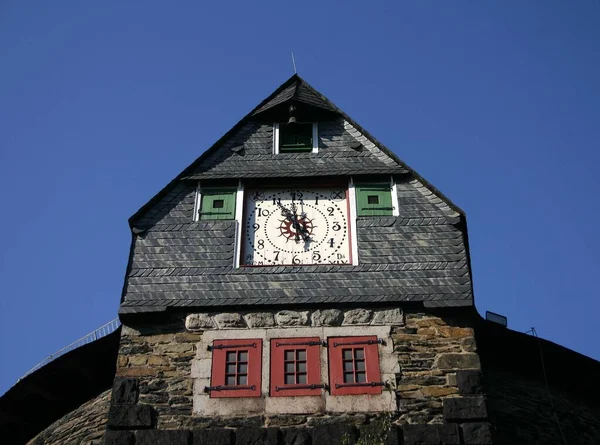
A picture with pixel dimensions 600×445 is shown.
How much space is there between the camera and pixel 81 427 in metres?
15.3

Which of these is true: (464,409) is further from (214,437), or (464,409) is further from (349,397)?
(214,437)

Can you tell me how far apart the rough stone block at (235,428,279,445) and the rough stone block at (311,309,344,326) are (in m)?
1.84

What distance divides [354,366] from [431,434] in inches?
58.1

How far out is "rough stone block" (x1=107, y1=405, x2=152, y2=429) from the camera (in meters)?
13.1

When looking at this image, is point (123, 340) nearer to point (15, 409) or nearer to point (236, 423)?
point (236, 423)

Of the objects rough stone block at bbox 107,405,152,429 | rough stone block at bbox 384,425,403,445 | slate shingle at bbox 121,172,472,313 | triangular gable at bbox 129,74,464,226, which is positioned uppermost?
triangular gable at bbox 129,74,464,226

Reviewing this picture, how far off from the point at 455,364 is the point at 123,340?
486 cm

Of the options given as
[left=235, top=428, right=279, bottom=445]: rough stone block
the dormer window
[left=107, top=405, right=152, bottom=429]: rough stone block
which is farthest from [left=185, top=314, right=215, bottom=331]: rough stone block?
the dormer window

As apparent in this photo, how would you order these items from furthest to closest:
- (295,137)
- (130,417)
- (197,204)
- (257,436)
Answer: (295,137) → (197,204) → (130,417) → (257,436)

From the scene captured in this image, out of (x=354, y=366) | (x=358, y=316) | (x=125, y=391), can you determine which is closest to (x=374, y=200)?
(x=358, y=316)

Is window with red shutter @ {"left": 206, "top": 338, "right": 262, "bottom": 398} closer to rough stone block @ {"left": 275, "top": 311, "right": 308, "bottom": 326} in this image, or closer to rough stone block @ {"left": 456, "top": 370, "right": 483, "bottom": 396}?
rough stone block @ {"left": 275, "top": 311, "right": 308, "bottom": 326}

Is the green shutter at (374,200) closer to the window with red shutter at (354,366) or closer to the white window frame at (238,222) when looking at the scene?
the white window frame at (238,222)

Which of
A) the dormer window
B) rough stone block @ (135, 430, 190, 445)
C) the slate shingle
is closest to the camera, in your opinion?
rough stone block @ (135, 430, 190, 445)

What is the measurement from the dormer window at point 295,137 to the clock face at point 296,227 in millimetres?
883
